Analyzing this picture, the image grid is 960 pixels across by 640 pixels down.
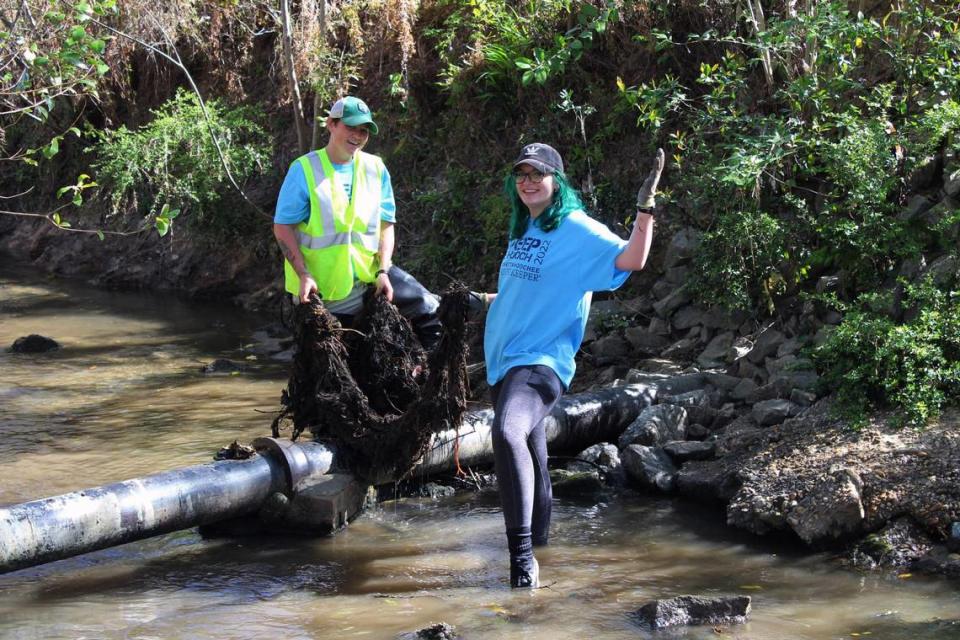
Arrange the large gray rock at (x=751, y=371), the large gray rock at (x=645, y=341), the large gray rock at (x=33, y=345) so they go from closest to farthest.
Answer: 1. the large gray rock at (x=751, y=371)
2. the large gray rock at (x=645, y=341)
3. the large gray rock at (x=33, y=345)

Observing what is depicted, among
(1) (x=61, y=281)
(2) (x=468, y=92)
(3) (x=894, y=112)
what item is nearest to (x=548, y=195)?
(3) (x=894, y=112)

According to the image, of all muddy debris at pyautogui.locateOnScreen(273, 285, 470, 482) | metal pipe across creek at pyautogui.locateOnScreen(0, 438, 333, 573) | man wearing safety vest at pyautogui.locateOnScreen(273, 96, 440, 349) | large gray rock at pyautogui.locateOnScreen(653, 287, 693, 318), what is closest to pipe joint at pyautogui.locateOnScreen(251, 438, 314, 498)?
metal pipe across creek at pyautogui.locateOnScreen(0, 438, 333, 573)

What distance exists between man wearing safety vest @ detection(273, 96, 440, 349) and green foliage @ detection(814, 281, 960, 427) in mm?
2533

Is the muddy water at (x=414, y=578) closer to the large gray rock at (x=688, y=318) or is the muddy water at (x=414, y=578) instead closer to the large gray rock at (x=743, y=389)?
the large gray rock at (x=743, y=389)

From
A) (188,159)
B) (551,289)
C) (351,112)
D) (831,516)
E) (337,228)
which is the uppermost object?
(188,159)

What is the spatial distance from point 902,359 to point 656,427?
4.99ft

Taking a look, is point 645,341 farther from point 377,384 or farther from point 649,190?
point 649,190

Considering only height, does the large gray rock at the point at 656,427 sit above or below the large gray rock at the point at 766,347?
below

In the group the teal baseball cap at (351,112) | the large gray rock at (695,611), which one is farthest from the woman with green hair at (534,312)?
the teal baseball cap at (351,112)

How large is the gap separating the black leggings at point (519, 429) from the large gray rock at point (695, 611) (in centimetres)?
67

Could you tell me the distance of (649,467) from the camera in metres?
6.60

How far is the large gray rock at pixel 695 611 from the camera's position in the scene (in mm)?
4520

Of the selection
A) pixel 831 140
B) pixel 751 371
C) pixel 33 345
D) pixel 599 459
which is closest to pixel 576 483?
pixel 599 459

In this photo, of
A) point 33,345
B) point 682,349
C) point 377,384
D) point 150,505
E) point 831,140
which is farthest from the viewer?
point 33,345
